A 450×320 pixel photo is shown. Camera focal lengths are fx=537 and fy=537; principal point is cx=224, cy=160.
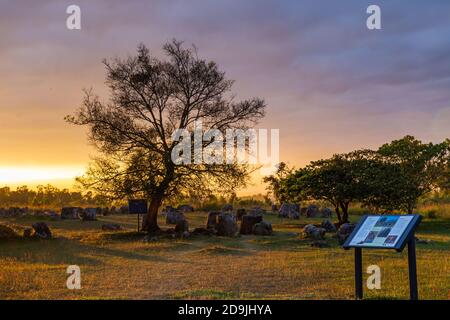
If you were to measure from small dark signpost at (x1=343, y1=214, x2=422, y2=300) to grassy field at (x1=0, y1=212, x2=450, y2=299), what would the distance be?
44.7 inches

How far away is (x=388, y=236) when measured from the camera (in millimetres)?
11461

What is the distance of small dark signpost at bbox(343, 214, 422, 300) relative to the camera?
1108cm

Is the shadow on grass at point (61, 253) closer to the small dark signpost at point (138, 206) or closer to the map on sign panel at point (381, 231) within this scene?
the small dark signpost at point (138, 206)

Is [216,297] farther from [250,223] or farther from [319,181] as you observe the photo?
[319,181]

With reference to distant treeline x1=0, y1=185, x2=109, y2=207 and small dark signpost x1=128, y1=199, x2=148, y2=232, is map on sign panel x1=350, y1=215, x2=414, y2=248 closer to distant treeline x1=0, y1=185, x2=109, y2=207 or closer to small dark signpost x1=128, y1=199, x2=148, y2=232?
small dark signpost x1=128, y1=199, x2=148, y2=232

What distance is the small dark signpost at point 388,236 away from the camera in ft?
36.3

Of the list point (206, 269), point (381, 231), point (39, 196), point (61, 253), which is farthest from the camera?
point (39, 196)

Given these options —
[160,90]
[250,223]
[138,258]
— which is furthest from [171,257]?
[160,90]

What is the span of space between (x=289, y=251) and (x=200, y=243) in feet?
19.0

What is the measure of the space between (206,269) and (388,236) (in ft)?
24.1

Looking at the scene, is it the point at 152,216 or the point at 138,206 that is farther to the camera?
the point at 152,216

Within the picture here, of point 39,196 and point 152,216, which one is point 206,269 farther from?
point 39,196

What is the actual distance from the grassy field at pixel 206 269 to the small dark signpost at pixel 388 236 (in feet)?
3.72

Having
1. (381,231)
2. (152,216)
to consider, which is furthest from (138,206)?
(381,231)
